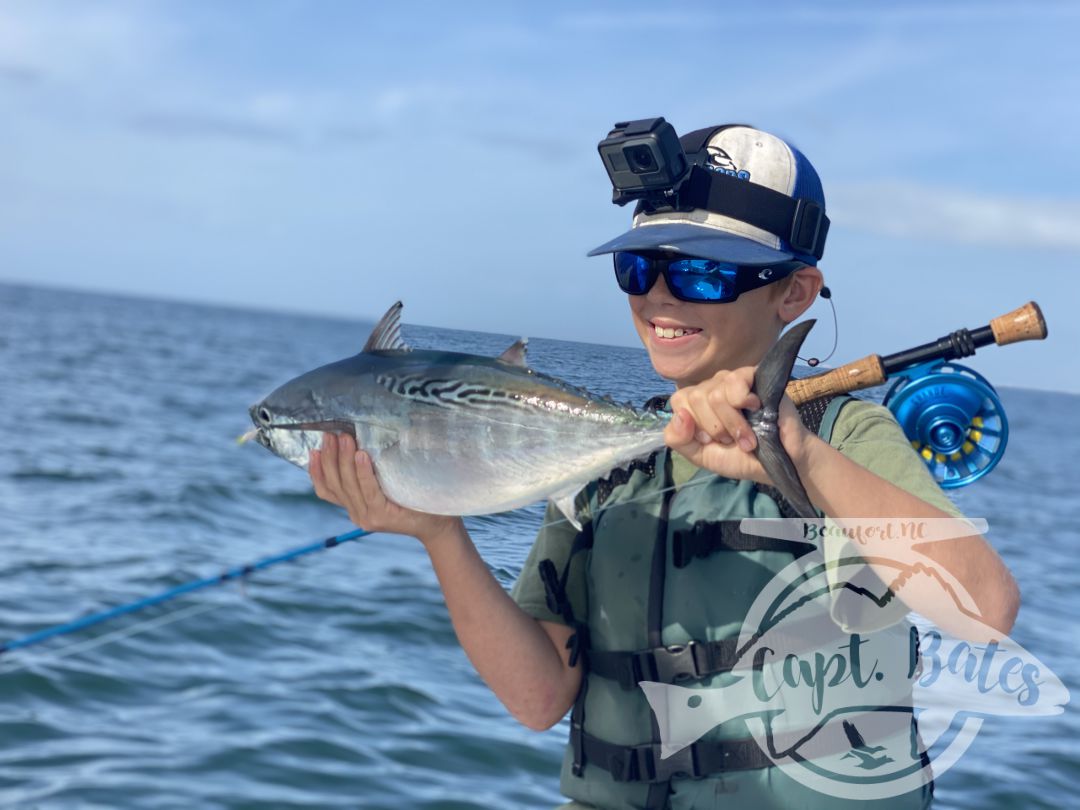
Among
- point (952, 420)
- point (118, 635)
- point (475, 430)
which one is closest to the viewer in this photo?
point (475, 430)

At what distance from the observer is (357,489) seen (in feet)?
9.42

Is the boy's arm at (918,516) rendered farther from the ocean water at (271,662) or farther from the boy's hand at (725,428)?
the ocean water at (271,662)

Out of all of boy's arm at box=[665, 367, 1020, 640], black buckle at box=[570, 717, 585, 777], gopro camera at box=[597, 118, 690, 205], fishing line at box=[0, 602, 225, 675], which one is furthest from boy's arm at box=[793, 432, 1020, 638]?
fishing line at box=[0, 602, 225, 675]

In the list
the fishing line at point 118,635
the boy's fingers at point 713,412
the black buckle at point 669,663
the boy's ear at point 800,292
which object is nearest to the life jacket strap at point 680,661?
the black buckle at point 669,663

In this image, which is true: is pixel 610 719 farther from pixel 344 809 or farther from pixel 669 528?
pixel 344 809

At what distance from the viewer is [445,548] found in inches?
122

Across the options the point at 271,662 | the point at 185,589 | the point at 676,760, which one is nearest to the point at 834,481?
the point at 676,760

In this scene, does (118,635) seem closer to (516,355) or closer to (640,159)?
(516,355)

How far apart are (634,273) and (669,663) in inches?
44.2

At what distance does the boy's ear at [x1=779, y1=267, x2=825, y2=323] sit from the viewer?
3191 millimetres

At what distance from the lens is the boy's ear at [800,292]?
319 cm

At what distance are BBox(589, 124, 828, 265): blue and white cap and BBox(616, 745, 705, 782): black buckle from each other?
4.66 feet

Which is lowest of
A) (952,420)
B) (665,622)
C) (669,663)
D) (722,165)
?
(669,663)

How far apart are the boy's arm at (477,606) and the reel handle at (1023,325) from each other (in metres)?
1.56
